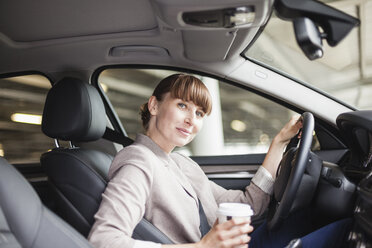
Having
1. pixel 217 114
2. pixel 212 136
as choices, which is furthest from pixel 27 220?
pixel 217 114

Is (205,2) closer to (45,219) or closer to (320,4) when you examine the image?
(320,4)

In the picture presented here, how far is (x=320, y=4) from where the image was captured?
1038 millimetres

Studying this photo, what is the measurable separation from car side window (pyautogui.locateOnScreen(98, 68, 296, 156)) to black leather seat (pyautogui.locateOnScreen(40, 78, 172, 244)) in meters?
0.67

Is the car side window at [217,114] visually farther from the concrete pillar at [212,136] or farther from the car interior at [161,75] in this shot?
the car interior at [161,75]

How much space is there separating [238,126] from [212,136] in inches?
40.3

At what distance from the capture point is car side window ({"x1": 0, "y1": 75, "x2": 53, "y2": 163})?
2783 millimetres

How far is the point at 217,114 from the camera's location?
3795 mm

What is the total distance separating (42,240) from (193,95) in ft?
2.87

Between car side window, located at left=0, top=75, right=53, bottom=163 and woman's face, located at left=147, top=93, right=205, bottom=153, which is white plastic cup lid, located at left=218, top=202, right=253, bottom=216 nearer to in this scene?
woman's face, located at left=147, top=93, right=205, bottom=153

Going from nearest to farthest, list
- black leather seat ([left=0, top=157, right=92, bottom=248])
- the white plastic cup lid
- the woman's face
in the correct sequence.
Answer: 1. black leather seat ([left=0, top=157, right=92, bottom=248])
2. the white plastic cup lid
3. the woman's face

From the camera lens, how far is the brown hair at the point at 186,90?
1.68m

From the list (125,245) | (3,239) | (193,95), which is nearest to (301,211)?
(193,95)

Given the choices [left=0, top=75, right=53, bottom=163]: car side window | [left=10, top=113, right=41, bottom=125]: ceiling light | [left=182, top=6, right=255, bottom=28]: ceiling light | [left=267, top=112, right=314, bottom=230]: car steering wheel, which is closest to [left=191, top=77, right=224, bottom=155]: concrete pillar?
[left=0, top=75, right=53, bottom=163]: car side window

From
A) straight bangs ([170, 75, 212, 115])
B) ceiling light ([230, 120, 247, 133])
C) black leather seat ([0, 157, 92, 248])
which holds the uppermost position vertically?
straight bangs ([170, 75, 212, 115])
